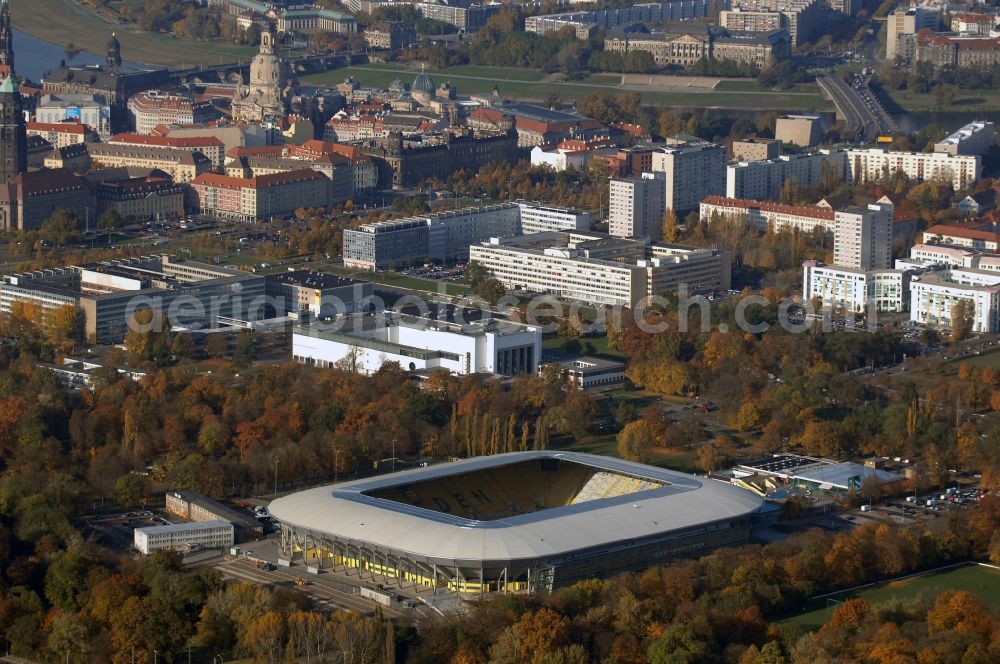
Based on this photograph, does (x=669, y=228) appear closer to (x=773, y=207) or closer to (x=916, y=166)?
(x=773, y=207)

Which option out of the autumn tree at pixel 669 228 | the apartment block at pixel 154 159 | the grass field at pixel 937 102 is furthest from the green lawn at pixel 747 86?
the autumn tree at pixel 669 228

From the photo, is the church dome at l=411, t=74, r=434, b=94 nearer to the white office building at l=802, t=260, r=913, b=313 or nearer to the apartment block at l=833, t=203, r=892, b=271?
the apartment block at l=833, t=203, r=892, b=271

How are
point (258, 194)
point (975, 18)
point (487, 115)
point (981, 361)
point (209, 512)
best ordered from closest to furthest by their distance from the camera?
point (209, 512) → point (981, 361) → point (258, 194) → point (487, 115) → point (975, 18)

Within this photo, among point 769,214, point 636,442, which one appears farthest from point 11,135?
point 636,442

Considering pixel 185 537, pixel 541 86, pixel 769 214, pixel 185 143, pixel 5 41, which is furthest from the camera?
pixel 541 86

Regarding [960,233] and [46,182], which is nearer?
[960,233]

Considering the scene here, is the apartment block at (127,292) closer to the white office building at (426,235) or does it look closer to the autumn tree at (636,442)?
the white office building at (426,235)

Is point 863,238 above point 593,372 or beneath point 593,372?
above
